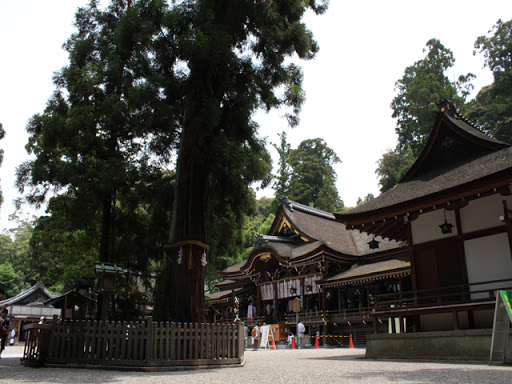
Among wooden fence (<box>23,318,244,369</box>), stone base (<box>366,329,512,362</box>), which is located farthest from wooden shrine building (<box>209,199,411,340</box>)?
wooden fence (<box>23,318,244,369</box>)

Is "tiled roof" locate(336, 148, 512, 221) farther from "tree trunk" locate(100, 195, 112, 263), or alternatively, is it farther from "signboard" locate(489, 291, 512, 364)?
"tree trunk" locate(100, 195, 112, 263)

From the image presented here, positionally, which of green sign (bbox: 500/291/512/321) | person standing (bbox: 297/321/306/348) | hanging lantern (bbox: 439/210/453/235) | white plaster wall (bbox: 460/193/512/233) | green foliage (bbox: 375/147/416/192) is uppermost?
green foliage (bbox: 375/147/416/192)

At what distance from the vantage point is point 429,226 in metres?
12.4

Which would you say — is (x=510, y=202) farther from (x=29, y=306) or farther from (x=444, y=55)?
(x=444, y=55)

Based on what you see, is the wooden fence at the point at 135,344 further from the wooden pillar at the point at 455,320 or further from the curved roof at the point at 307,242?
the curved roof at the point at 307,242

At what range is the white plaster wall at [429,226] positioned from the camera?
11945 mm

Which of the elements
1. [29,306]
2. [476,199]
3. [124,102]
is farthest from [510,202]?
[29,306]

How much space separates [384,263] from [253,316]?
11.2 meters

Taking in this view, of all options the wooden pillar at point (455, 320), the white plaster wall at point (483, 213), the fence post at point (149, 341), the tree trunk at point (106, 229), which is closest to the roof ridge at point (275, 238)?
the tree trunk at point (106, 229)

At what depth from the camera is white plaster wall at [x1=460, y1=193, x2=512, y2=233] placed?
35.4ft

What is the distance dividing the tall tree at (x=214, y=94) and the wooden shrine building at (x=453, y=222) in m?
4.34

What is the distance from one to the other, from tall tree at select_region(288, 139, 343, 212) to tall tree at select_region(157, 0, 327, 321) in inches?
1466

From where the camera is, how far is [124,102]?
47.6 feet

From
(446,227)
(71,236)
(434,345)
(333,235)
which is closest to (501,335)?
(434,345)
